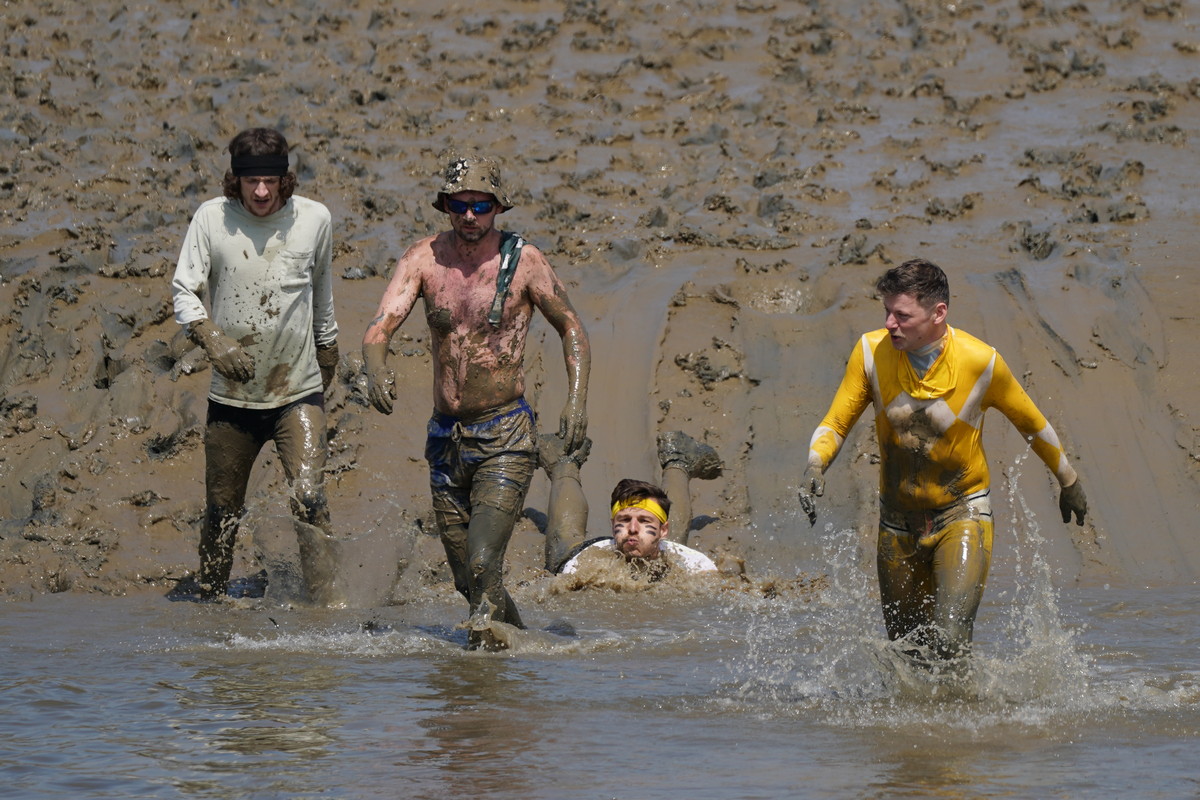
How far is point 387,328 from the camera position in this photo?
5.87m

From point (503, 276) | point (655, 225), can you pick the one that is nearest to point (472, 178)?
point (503, 276)

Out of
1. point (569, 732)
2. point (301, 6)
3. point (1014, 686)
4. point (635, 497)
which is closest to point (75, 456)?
point (635, 497)

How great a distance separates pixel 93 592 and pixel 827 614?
11.7 feet

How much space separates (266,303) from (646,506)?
Answer: 88.5 inches

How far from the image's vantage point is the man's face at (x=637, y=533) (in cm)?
789

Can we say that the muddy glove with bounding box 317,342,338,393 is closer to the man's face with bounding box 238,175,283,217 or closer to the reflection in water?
the man's face with bounding box 238,175,283,217

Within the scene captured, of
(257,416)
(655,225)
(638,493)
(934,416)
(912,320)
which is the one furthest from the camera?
(655,225)

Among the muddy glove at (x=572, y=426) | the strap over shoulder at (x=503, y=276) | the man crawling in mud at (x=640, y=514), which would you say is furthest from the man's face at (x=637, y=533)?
the strap over shoulder at (x=503, y=276)

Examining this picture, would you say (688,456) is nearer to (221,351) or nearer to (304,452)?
(304,452)

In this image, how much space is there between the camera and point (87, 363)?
376 inches

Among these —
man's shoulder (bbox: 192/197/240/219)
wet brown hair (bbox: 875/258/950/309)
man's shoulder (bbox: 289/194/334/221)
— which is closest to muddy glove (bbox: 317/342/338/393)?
man's shoulder (bbox: 289/194/334/221)

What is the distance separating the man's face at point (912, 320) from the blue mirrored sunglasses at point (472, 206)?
1.62 m

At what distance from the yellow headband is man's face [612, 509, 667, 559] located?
0.03 meters

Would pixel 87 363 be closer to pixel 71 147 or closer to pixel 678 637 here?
pixel 71 147
